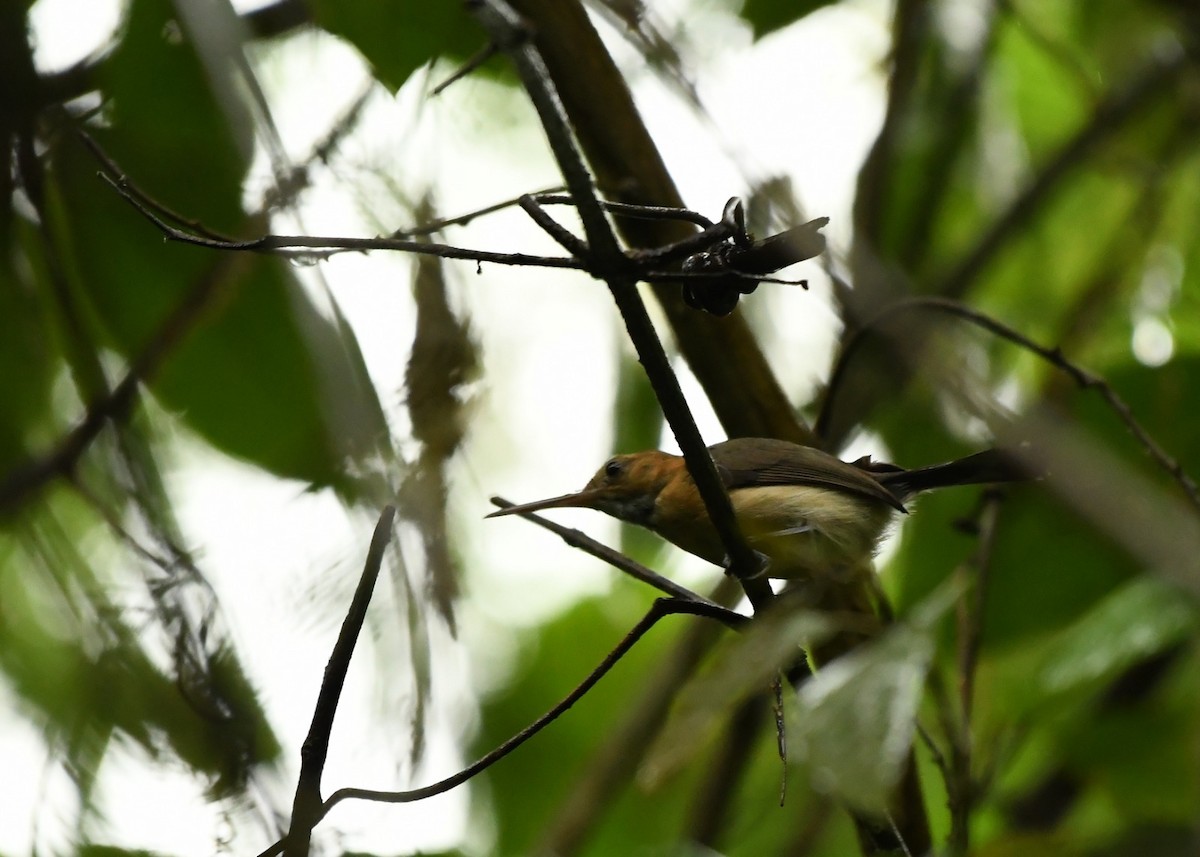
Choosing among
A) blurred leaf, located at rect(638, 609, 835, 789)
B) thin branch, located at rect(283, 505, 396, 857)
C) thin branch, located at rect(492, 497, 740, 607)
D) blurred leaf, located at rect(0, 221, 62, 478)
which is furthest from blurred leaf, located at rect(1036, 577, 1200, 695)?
blurred leaf, located at rect(0, 221, 62, 478)

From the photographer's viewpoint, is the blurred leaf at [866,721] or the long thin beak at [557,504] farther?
the long thin beak at [557,504]

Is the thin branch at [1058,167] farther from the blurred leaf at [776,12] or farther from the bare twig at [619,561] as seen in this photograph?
the bare twig at [619,561]

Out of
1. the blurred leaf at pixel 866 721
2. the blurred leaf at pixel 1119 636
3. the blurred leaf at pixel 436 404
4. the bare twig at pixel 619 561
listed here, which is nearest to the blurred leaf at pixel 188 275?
the blurred leaf at pixel 436 404

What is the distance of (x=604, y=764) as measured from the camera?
3916mm

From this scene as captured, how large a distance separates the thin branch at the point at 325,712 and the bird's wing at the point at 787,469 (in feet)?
5.29

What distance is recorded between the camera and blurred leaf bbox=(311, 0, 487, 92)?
2.47 meters

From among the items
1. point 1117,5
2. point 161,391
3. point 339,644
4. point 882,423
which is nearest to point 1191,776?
point 882,423

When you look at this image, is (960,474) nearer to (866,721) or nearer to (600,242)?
(866,721)

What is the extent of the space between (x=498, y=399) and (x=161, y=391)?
1157 millimetres

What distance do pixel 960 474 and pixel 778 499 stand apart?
1.92ft

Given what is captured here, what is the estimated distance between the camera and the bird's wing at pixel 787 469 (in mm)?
3160

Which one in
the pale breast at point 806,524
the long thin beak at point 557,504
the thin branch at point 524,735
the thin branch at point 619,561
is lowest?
the thin branch at point 524,735

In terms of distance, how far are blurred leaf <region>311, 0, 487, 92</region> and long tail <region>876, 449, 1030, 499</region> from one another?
4.82ft

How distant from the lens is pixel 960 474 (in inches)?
121
